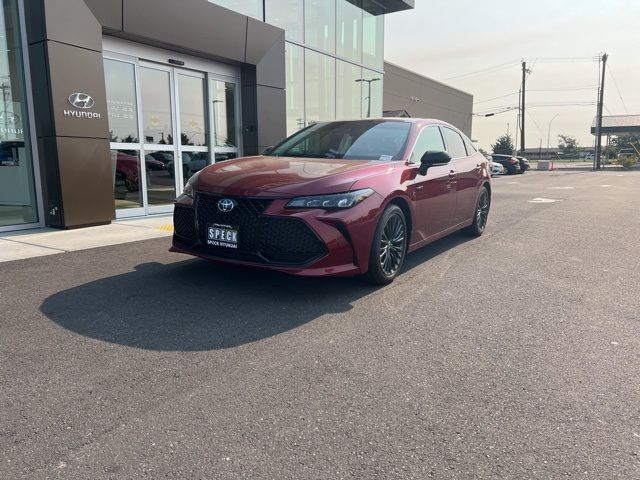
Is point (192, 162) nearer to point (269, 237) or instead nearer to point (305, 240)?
point (269, 237)

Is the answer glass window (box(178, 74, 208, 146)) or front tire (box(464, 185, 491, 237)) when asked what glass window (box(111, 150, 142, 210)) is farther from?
front tire (box(464, 185, 491, 237))

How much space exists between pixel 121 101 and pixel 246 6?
164 inches

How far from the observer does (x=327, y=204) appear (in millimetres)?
3961

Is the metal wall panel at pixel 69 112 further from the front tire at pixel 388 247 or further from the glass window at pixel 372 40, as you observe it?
the glass window at pixel 372 40

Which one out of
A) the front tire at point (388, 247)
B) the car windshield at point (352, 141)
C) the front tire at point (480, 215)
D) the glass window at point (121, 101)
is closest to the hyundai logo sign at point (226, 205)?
the front tire at point (388, 247)

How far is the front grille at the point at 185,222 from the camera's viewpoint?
4395 mm

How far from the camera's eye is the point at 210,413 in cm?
239

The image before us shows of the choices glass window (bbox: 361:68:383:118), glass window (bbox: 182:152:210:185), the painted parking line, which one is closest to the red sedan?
glass window (bbox: 182:152:210:185)

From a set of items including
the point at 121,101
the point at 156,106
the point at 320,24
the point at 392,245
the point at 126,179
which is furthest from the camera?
the point at 320,24

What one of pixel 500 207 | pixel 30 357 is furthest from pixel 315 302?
pixel 500 207

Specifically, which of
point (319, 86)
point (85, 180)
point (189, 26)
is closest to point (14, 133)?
point (85, 180)

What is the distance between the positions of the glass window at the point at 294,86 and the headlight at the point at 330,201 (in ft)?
30.0

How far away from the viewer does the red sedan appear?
394 cm

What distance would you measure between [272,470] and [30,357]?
184 cm
